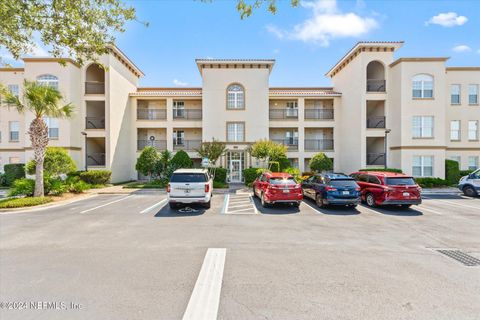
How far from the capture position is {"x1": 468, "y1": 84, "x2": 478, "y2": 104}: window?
22625 millimetres

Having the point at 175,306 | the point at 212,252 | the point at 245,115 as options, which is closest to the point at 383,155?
the point at 245,115

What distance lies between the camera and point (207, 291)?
157 inches

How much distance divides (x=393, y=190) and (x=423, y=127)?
13470mm

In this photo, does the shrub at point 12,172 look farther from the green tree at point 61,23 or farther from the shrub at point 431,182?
the shrub at point 431,182

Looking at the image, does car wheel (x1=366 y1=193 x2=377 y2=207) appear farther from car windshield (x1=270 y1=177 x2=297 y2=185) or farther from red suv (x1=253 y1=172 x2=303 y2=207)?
car windshield (x1=270 y1=177 x2=297 y2=185)

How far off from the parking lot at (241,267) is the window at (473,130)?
20.0 metres

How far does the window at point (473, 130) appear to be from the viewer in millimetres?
22655

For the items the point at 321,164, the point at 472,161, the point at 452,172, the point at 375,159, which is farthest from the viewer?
the point at 472,161

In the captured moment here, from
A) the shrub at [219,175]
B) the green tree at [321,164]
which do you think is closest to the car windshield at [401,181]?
the green tree at [321,164]

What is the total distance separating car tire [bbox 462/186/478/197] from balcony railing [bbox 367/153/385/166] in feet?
22.5

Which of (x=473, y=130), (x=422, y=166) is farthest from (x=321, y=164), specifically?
(x=473, y=130)

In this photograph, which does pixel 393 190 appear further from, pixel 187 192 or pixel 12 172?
pixel 12 172

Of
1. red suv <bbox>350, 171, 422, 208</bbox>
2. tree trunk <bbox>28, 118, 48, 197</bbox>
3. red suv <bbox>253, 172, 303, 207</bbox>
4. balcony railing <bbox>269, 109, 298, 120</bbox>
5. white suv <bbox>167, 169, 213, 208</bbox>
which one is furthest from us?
balcony railing <bbox>269, 109, 298, 120</bbox>

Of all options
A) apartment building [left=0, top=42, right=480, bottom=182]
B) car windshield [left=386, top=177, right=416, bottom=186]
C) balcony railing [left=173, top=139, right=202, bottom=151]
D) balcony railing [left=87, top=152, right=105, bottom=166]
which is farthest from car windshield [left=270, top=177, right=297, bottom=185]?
balcony railing [left=87, top=152, right=105, bottom=166]
